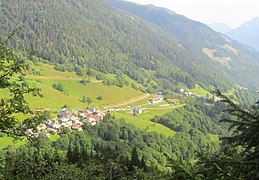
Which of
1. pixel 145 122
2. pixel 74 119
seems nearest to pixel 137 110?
pixel 145 122

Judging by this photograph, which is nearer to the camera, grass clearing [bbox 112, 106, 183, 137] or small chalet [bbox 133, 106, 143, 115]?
grass clearing [bbox 112, 106, 183, 137]

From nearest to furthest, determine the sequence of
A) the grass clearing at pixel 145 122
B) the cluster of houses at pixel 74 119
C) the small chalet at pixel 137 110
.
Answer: the cluster of houses at pixel 74 119 → the grass clearing at pixel 145 122 → the small chalet at pixel 137 110

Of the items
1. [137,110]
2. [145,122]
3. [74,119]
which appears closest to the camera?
[74,119]

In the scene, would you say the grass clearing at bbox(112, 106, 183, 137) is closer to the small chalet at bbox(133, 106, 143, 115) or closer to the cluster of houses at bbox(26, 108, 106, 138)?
the small chalet at bbox(133, 106, 143, 115)

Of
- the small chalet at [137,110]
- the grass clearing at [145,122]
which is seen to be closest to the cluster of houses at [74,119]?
the grass clearing at [145,122]

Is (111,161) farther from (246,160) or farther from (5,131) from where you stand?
(246,160)

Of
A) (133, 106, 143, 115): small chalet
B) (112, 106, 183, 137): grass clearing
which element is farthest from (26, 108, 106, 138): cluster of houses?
(133, 106, 143, 115): small chalet

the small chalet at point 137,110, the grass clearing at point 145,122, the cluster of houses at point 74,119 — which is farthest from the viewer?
the small chalet at point 137,110

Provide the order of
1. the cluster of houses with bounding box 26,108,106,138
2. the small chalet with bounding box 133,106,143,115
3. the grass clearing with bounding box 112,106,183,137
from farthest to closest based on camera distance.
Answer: the small chalet with bounding box 133,106,143,115 < the grass clearing with bounding box 112,106,183,137 < the cluster of houses with bounding box 26,108,106,138

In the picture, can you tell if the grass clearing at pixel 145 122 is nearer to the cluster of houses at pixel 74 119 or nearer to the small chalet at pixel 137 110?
the small chalet at pixel 137 110

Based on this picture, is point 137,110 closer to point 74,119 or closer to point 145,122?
point 145,122

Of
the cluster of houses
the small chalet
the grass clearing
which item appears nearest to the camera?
the cluster of houses

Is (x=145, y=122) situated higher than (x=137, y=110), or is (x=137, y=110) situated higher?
(x=137, y=110)

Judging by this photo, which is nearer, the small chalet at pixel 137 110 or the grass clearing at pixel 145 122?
the grass clearing at pixel 145 122
